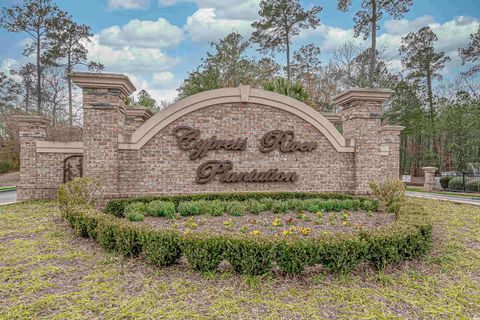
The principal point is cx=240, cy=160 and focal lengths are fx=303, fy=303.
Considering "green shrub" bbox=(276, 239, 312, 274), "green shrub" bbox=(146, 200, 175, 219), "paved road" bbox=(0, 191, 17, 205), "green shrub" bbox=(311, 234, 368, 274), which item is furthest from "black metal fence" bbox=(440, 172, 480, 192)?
"paved road" bbox=(0, 191, 17, 205)

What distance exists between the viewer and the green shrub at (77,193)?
718 cm

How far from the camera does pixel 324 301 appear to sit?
3.45m

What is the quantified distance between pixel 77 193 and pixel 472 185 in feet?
69.6

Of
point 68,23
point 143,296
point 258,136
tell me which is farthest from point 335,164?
point 68,23

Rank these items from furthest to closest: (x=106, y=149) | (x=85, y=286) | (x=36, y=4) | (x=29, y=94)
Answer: (x=29, y=94) → (x=36, y=4) → (x=106, y=149) → (x=85, y=286)

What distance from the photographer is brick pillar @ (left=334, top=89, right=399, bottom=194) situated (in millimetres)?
10086

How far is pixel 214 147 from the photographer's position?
9.66m

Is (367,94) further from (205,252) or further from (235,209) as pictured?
(205,252)

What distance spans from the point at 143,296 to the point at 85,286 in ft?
2.72

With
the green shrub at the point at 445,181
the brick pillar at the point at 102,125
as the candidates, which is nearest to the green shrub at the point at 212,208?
the brick pillar at the point at 102,125

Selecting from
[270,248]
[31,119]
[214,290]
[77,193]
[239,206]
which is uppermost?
[31,119]

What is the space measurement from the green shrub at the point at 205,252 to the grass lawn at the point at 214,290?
0.53 ft

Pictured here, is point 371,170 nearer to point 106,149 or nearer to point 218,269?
point 218,269

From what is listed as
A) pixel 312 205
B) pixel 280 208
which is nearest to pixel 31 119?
pixel 280 208
